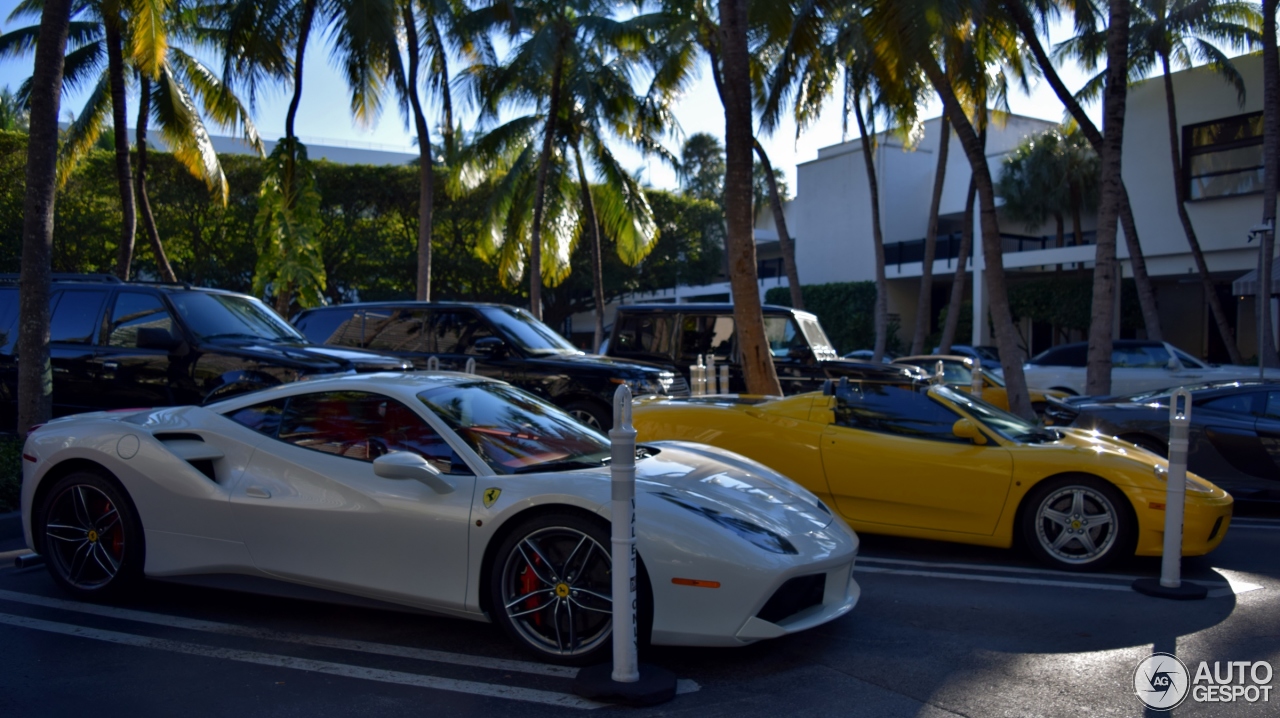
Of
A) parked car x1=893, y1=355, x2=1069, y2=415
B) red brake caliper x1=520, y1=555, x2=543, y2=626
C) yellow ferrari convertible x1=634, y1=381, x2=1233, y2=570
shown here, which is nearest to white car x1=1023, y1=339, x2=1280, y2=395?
parked car x1=893, y1=355, x2=1069, y2=415

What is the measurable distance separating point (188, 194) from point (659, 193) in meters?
18.3

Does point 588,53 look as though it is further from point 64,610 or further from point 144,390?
point 64,610

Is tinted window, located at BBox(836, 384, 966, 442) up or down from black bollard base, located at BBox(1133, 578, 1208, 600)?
up

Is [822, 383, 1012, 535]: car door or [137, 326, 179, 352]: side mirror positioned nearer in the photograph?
[822, 383, 1012, 535]: car door

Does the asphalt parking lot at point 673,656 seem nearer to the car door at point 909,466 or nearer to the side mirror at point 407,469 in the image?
the car door at point 909,466

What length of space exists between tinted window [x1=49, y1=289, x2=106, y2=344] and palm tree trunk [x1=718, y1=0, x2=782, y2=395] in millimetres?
6672

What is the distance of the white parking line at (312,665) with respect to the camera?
13.4ft

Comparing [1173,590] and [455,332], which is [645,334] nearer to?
[455,332]

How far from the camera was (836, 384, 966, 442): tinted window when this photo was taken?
23.2 ft

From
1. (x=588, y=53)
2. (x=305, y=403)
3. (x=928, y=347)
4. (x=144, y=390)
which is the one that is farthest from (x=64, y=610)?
(x=928, y=347)

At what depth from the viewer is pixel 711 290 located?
39906 millimetres

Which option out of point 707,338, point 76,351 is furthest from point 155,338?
point 707,338

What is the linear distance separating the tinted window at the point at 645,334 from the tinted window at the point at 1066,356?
9.70 meters

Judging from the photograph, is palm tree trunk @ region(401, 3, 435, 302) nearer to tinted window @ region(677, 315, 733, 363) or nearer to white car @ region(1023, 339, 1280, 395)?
tinted window @ region(677, 315, 733, 363)
